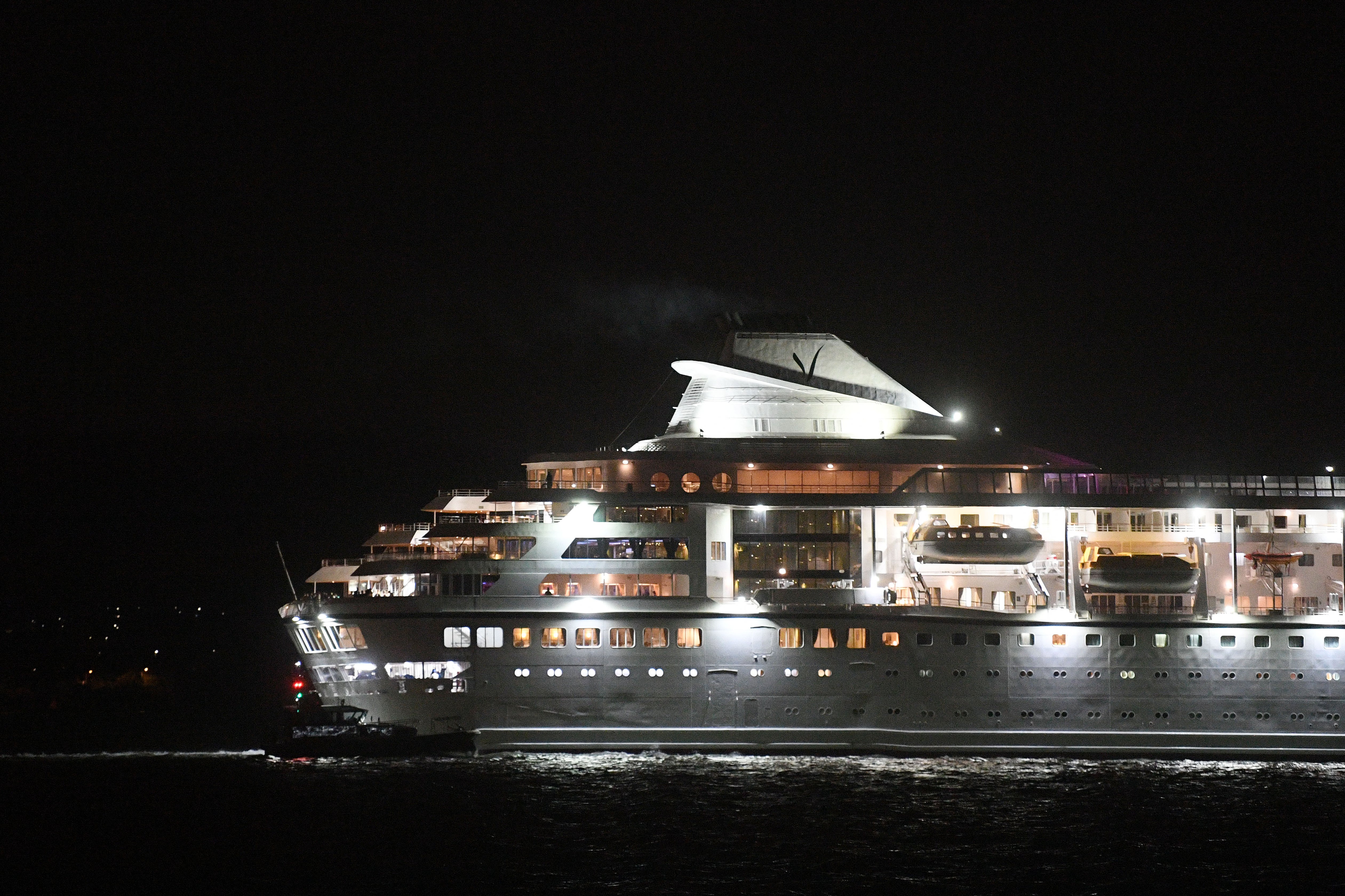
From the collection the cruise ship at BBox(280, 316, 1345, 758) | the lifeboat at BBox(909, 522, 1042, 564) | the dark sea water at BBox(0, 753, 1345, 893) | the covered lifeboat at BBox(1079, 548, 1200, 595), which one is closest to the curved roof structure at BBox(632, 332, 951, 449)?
the cruise ship at BBox(280, 316, 1345, 758)

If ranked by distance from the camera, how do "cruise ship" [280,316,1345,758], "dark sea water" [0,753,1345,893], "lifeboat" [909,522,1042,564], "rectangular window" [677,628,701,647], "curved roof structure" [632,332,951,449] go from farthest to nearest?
"curved roof structure" [632,332,951,449], "lifeboat" [909,522,1042,564], "rectangular window" [677,628,701,647], "cruise ship" [280,316,1345,758], "dark sea water" [0,753,1345,893]

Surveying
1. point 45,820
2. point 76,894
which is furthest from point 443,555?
point 76,894

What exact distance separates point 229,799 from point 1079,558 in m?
23.4

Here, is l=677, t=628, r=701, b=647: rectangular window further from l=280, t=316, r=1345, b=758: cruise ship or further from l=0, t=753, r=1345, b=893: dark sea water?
l=0, t=753, r=1345, b=893: dark sea water

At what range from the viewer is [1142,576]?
44.3 m

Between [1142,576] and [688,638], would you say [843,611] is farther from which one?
[1142,576]

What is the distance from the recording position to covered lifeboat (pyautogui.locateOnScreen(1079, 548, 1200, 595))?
44312mm

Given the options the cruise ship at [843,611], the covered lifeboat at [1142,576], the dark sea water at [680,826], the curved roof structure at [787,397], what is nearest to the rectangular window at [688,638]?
the cruise ship at [843,611]

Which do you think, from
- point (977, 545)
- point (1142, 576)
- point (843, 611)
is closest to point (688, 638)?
point (843, 611)

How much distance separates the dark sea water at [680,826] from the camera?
31234 millimetres

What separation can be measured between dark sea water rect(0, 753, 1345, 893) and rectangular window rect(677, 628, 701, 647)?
286 centimetres

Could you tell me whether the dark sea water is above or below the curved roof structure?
below

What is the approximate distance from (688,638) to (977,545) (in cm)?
828

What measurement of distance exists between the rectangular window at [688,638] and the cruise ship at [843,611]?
0.15 feet
